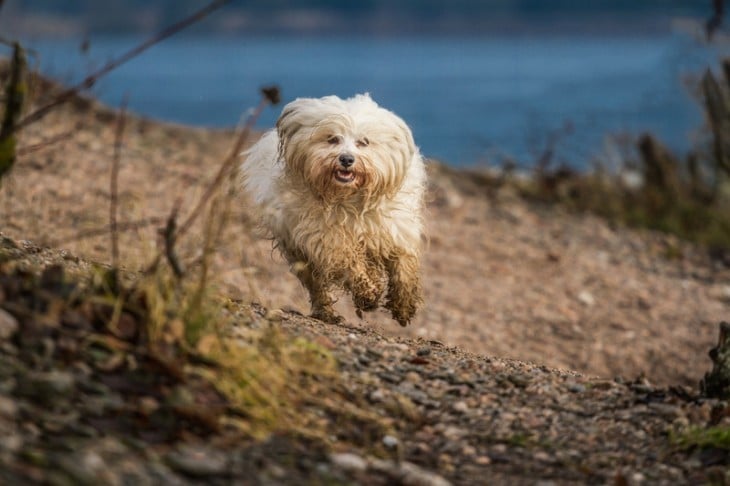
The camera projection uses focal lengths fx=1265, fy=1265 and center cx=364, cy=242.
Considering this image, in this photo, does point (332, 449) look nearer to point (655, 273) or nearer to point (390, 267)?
point (390, 267)

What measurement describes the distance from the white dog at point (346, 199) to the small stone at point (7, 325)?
8.68ft

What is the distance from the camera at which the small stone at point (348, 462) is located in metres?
4.07

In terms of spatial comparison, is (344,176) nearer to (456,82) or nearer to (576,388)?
(576,388)

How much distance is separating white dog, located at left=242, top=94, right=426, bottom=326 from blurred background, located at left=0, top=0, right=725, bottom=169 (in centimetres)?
51

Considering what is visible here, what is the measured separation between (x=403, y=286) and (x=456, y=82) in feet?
165

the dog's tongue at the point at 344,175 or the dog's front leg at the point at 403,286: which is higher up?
the dog's tongue at the point at 344,175

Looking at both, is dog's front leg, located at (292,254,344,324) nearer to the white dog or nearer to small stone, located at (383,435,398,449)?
the white dog

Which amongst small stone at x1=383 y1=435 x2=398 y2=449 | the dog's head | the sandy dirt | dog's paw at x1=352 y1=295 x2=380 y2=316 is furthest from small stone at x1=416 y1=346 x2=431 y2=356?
the sandy dirt

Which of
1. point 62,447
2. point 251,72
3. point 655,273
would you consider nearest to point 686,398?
point 62,447

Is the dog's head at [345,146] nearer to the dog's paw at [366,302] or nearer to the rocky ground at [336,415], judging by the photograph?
the dog's paw at [366,302]

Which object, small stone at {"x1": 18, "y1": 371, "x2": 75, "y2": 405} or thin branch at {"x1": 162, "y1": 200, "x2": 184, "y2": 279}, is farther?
thin branch at {"x1": 162, "y1": 200, "x2": 184, "y2": 279}

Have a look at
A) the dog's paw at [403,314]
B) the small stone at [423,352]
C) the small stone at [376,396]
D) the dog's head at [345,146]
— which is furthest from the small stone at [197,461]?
the dog's paw at [403,314]

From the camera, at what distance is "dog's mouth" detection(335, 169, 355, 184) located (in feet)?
22.1

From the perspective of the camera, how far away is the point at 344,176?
22.2 ft
